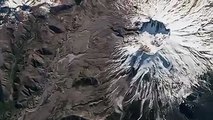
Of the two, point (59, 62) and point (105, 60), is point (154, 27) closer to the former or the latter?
point (105, 60)

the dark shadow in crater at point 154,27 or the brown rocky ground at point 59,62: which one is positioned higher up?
the dark shadow in crater at point 154,27

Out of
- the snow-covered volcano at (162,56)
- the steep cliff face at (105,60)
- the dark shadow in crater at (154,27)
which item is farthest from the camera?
the dark shadow in crater at (154,27)

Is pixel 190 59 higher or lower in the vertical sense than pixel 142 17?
lower

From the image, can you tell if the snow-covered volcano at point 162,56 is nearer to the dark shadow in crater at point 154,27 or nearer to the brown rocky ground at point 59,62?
the dark shadow in crater at point 154,27

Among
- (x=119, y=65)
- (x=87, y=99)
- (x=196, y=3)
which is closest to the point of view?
(x=87, y=99)

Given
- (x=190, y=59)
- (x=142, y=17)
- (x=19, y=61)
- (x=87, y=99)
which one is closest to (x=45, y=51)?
Answer: (x=19, y=61)

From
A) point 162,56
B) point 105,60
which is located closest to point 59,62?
point 105,60

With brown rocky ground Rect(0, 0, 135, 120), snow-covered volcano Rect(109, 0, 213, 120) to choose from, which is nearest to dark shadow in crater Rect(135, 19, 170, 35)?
snow-covered volcano Rect(109, 0, 213, 120)

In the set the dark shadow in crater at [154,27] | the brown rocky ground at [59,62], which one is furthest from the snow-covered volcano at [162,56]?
the brown rocky ground at [59,62]

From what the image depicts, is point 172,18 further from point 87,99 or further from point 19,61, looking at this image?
point 19,61
